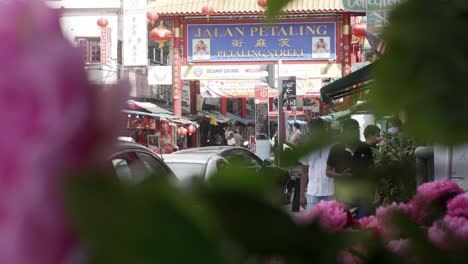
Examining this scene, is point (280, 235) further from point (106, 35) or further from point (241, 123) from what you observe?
point (241, 123)

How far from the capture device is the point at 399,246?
0.48 meters

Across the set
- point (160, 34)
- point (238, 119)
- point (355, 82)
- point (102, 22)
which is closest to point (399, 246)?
point (355, 82)

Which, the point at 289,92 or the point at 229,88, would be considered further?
the point at 229,88

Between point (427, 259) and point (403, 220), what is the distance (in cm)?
5

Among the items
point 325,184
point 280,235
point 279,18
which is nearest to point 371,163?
point 279,18

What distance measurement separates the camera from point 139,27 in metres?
15.9

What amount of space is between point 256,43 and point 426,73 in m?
15.4

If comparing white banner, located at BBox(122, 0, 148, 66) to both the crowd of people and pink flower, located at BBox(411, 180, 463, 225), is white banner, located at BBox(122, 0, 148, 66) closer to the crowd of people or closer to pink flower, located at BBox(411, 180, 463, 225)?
pink flower, located at BBox(411, 180, 463, 225)

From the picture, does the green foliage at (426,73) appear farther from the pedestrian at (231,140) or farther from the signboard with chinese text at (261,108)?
the pedestrian at (231,140)


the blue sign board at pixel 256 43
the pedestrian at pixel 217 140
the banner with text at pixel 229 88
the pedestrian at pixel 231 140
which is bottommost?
the pedestrian at pixel 217 140

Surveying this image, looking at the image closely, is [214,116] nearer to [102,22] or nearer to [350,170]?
[102,22]

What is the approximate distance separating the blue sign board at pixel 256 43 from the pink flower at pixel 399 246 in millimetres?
15297

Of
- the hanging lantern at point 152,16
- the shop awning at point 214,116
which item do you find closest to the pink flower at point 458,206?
the hanging lantern at point 152,16

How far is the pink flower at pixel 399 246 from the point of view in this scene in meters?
0.45
